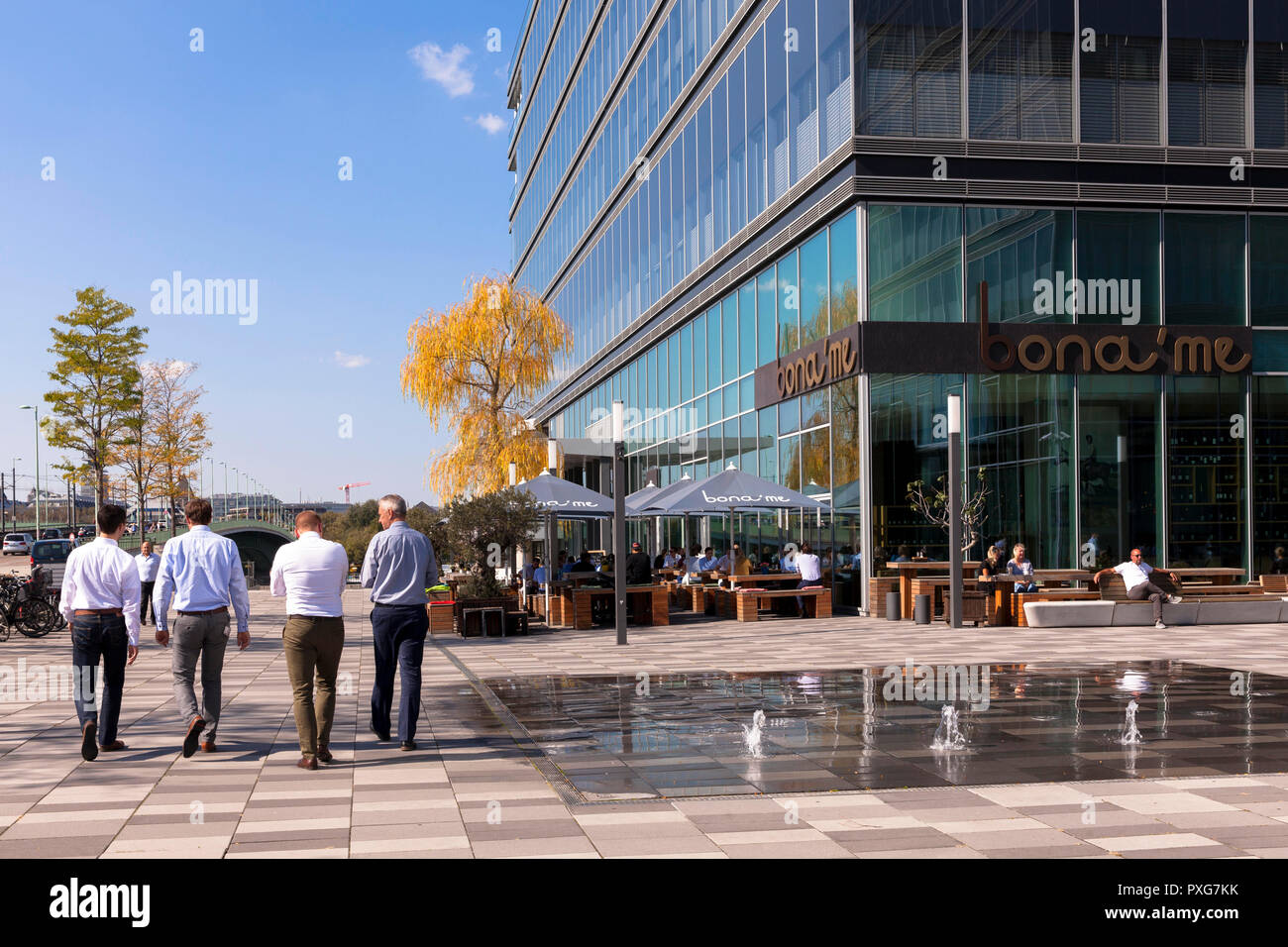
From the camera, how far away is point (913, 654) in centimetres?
1585

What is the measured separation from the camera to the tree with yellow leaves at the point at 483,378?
3644cm

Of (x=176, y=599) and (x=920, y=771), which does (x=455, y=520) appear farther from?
(x=920, y=771)

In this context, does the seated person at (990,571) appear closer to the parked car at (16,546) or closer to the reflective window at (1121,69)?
the reflective window at (1121,69)

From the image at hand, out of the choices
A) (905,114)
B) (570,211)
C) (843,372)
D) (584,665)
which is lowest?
(584,665)

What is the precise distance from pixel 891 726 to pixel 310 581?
4516 millimetres

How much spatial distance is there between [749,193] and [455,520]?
11.7 m

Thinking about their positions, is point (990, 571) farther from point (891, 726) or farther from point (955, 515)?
point (891, 726)

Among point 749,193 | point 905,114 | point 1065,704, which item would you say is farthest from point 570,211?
point 1065,704

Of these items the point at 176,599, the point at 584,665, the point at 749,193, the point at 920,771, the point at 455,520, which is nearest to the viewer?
the point at 920,771

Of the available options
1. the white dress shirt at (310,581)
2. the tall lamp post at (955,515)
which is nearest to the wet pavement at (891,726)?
the white dress shirt at (310,581)

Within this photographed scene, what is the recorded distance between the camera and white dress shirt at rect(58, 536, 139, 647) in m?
8.90

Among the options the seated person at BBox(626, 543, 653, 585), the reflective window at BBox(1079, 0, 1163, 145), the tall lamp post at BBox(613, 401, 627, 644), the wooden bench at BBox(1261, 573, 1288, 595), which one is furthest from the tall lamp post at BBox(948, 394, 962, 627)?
the reflective window at BBox(1079, 0, 1163, 145)

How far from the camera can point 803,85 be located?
84.0 ft

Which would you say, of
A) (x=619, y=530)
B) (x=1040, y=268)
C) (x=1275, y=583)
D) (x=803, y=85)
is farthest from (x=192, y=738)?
(x=1275, y=583)
